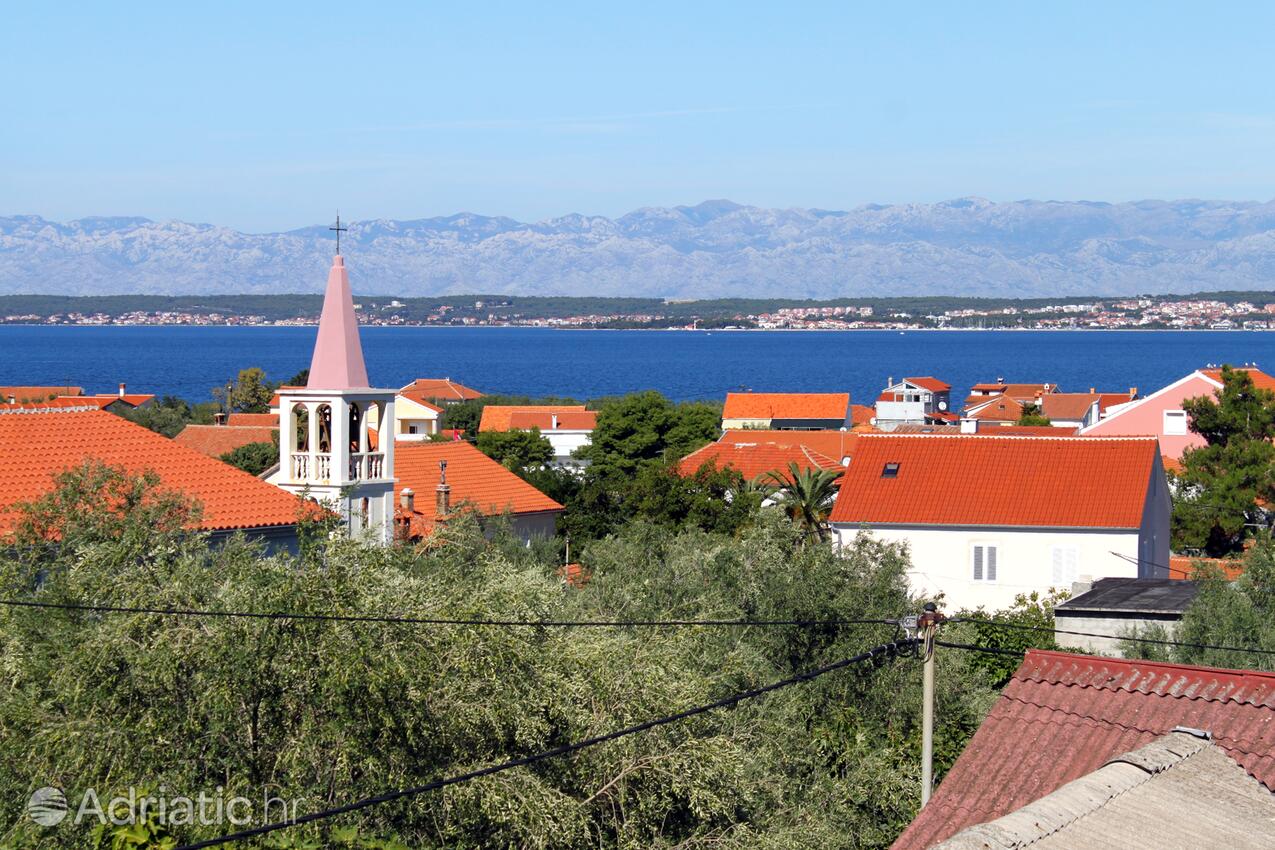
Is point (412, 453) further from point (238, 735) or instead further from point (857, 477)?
point (238, 735)

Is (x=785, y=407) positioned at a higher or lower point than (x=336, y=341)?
lower

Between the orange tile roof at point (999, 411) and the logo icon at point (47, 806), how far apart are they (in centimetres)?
10066

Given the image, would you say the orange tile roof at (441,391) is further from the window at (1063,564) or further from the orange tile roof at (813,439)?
the window at (1063,564)

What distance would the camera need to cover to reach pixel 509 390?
188 meters

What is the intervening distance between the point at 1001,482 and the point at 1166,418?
78.8 ft

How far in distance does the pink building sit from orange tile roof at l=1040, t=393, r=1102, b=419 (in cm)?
4230

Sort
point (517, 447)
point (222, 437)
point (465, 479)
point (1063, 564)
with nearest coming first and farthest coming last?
point (1063, 564), point (465, 479), point (222, 437), point (517, 447)

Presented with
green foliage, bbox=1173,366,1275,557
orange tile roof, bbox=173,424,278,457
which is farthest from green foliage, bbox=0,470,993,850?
orange tile roof, bbox=173,424,278,457

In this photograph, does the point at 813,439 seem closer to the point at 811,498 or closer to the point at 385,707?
the point at 811,498

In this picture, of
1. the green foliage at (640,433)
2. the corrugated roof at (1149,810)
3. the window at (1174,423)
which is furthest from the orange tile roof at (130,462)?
the green foliage at (640,433)

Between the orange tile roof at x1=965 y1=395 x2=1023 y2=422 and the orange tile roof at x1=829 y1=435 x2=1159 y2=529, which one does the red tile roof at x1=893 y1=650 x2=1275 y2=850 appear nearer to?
the orange tile roof at x1=829 y1=435 x2=1159 y2=529

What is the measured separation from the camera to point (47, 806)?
38.1ft

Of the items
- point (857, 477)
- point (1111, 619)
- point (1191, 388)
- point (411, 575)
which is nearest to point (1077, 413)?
point (1191, 388)

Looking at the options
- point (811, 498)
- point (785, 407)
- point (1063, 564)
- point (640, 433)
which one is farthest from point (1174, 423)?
point (785, 407)
